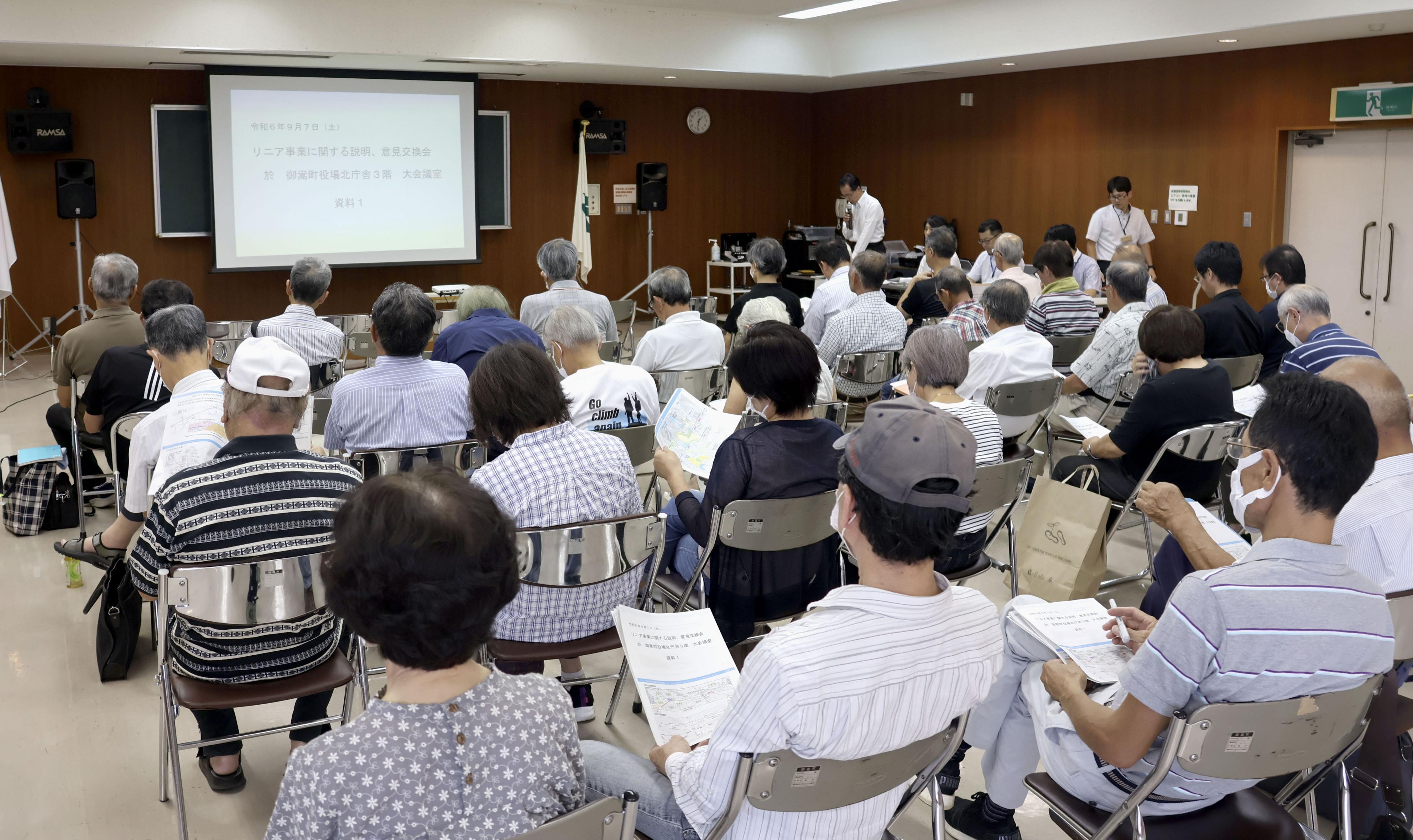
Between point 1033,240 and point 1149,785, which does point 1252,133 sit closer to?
point 1033,240

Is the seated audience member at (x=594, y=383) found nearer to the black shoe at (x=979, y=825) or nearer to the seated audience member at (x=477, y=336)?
the seated audience member at (x=477, y=336)

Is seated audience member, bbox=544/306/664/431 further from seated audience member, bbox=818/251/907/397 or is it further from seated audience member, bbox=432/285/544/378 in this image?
seated audience member, bbox=818/251/907/397

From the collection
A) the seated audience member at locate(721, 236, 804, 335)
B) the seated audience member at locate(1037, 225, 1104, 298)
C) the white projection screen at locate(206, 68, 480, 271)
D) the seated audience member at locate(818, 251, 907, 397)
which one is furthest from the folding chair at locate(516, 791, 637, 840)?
the white projection screen at locate(206, 68, 480, 271)

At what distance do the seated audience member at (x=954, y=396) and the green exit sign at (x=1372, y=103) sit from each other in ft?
22.8

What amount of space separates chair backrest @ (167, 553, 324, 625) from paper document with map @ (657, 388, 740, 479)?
129cm

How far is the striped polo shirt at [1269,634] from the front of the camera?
1878 millimetres

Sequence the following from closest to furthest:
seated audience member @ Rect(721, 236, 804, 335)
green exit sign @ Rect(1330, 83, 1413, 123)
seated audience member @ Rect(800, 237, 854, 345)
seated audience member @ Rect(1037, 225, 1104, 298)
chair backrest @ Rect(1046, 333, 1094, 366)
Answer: chair backrest @ Rect(1046, 333, 1094, 366) → seated audience member @ Rect(721, 236, 804, 335) → seated audience member @ Rect(800, 237, 854, 345) → green exit sign @ Rect(1330, 83, 1413, 123) → seated audience member @ Rect(1037, 225, 1104, 298)

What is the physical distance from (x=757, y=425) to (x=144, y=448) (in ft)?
6.59

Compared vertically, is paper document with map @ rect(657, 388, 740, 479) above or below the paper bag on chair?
above

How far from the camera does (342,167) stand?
35.8 ft

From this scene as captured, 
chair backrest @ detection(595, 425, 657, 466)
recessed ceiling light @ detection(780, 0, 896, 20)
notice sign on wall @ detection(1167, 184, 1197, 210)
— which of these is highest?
recessed ceiling light @ detection(780, 0, 896, 20)

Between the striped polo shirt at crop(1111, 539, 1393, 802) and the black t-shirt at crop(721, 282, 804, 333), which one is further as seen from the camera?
the black t-shirt at crop(721, 282, 804, 333)

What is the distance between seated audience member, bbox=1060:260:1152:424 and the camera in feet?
18.3

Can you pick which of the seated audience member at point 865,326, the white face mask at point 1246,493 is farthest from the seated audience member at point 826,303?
the white face mask at point 1246,493
